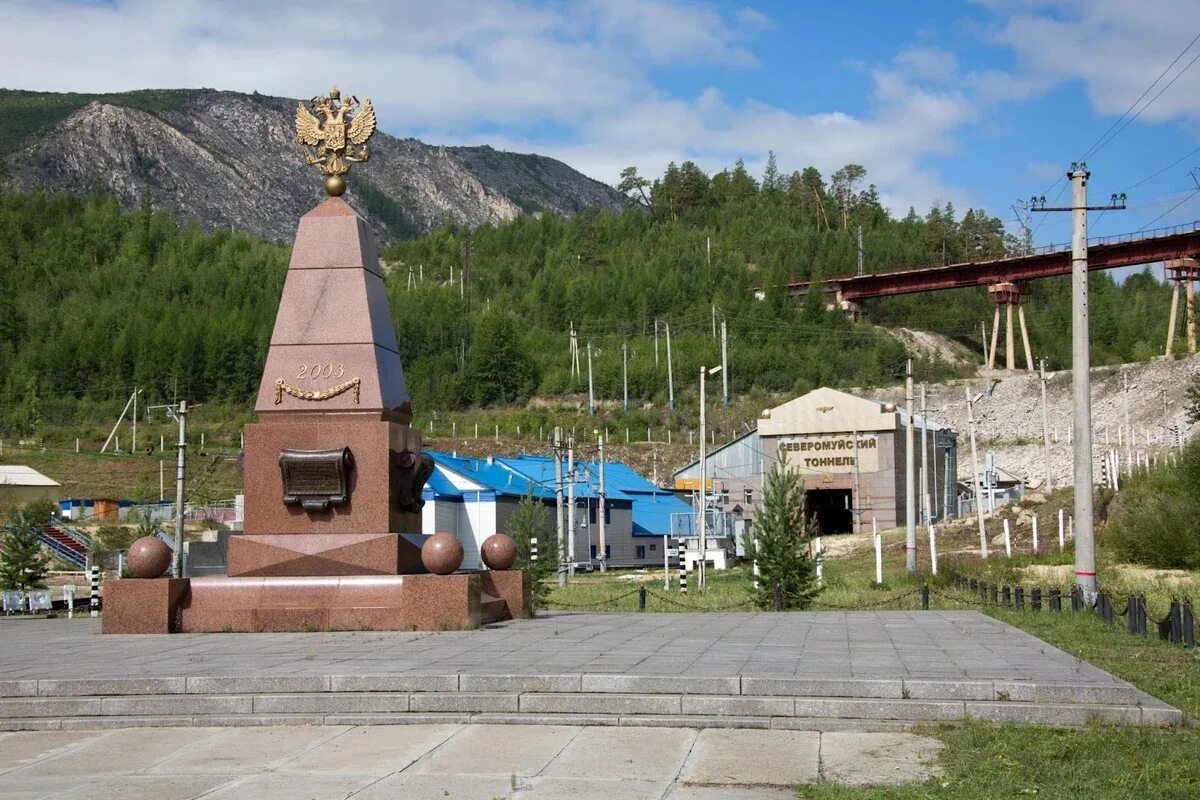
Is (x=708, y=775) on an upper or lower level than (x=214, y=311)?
lower

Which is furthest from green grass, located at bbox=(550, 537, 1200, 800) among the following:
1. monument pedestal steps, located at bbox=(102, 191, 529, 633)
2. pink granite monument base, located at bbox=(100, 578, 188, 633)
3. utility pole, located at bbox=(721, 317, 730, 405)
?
utility pole, located at bbox=(721, 317, 730, 405)

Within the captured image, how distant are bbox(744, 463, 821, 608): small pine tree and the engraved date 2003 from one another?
10.6 metres

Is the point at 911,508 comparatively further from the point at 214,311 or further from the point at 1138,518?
the point at 214,311

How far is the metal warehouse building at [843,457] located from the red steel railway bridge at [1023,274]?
1453 cm

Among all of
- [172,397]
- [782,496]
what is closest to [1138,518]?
[782,496]

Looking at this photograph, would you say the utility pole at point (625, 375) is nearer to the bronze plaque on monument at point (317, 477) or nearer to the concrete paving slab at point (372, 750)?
the bronze plaque on monument at point (317, 477)

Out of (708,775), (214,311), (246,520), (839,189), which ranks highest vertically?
(839,189)

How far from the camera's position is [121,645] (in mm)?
14453

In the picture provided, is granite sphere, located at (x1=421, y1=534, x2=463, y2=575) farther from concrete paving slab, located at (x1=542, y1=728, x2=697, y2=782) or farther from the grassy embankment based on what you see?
the grassy embankment

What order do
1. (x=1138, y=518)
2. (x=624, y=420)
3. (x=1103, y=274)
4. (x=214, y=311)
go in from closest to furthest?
(x=1138, y=518) → (x=624, y=420) → (x=214, y=311) → (x=1103, y=274)

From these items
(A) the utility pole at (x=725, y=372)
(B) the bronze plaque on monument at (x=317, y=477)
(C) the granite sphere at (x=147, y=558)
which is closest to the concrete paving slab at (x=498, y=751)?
(B) the bronze plaque on monument at (x=317, y=477)

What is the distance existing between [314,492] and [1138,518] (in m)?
21.7

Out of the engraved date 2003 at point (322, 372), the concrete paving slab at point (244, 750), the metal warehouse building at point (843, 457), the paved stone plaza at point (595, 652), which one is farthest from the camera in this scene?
the metal warehouse building at point (843, 457)

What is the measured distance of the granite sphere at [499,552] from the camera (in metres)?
18.2
